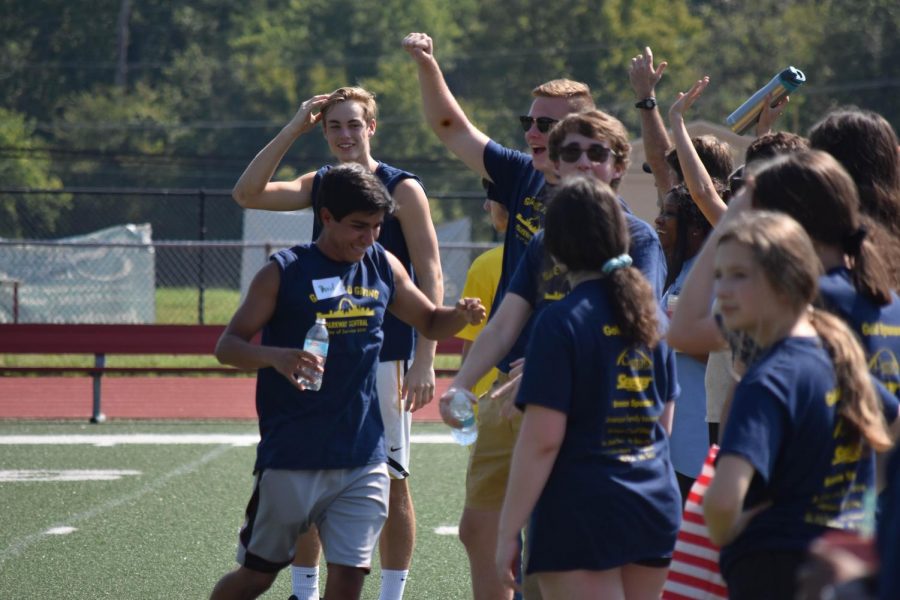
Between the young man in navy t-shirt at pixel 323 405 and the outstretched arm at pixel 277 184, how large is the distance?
0.98 metres

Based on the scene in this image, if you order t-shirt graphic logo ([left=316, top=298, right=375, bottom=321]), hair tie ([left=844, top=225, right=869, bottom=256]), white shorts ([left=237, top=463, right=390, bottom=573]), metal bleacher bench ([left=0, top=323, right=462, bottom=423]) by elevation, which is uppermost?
hair tie ([left=844, top=225, right=869, bottom=256])

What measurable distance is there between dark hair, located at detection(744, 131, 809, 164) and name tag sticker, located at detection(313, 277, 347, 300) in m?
1.52

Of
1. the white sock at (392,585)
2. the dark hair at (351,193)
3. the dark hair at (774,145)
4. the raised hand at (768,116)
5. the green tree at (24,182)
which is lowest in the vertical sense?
the green tree at (24,182)

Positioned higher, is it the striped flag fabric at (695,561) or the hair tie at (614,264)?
the hair tie at (614,264)

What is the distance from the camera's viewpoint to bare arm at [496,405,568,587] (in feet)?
11.6

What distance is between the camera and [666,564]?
3791mm

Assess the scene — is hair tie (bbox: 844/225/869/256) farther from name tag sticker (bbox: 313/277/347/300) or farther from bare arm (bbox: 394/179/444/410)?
bare arm (bbox: 394/179/444/410)

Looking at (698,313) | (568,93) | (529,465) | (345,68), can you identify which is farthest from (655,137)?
(345,68)

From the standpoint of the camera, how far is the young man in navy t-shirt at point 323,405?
184 inches

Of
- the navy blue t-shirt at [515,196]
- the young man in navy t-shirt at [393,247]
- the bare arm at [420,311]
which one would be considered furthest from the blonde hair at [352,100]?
the bare arm at [420,311]

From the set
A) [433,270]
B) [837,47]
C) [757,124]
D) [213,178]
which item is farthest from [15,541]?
[837,47]

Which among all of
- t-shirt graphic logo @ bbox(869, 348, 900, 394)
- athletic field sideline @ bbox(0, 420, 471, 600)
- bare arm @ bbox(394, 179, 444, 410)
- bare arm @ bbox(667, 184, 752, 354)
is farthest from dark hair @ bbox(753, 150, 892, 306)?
athletic field sideline @ bbox(0, 420, 471, 600)

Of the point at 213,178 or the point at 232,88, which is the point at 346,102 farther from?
the point at 232,88

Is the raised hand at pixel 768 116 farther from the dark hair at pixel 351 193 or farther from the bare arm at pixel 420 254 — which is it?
the dark hair at pixel 351 193
